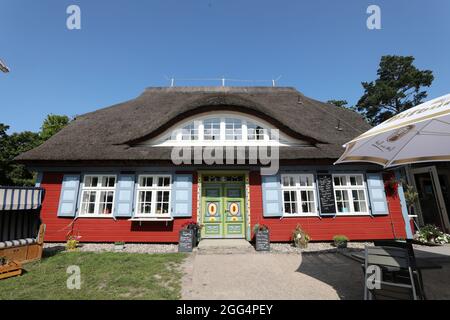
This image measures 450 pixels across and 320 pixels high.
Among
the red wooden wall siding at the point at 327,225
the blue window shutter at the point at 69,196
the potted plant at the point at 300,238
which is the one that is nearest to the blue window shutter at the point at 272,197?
the red wooden wall siding at the point at 327,225

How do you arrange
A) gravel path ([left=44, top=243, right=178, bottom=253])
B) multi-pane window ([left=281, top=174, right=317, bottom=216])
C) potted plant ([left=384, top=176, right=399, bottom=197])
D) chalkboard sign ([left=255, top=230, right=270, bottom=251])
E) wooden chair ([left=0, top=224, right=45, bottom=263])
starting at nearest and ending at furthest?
wooden chair ([left=0, top=224, right=45, bottom=263])
chalkboard sign ([left=255, top=230, right=270, bottom=251])
gravel path ([left=44, top=243, right=178, bottom=253])
multi-pane window ([left=281, top=174, right=317, bottom=216])
potted plant ([left=384, top=176, right=399, bottom=197])

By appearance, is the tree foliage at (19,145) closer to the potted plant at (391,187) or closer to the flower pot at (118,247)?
the flower pot at (118,247)

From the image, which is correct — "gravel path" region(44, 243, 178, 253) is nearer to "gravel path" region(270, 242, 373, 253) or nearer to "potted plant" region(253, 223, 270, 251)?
"potted plant" region(253, 223, 270, 251)

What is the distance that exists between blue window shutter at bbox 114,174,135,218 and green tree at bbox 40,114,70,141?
18138 millimetres

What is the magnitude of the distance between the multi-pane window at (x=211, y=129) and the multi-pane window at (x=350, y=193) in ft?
17.0

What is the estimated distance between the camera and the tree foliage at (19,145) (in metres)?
19.9

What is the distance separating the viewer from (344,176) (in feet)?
29.1

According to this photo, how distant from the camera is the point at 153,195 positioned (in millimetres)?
8422

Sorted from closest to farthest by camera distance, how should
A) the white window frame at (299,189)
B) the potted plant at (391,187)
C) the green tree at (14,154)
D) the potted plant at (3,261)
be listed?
the potted plant at (3,261)
the white window frame at (299,189)
the potted plant at (391,187)
the green tree at (14,154)

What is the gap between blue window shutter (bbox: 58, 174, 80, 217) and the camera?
8234 mm

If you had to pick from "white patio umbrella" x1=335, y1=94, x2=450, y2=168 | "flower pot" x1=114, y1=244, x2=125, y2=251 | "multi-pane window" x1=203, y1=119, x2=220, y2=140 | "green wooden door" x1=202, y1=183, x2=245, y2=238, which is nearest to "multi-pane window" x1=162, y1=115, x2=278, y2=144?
"multi-pane window" x1=203, y1=119, x2=220, y2=140

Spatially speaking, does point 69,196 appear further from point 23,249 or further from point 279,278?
point 279,278

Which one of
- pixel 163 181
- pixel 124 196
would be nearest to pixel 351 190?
pixel 163 181
